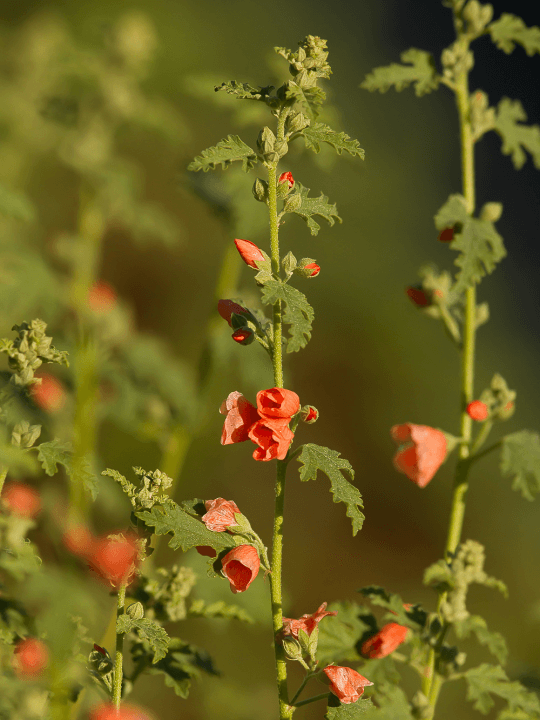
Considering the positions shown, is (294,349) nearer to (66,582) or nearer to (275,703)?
(66,582)

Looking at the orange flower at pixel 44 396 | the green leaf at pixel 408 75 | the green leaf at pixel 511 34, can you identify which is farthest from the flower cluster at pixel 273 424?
the green leaf at pixel 511 34

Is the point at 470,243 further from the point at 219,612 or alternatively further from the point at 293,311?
the point at 219,612

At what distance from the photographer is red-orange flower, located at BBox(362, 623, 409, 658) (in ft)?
3.22

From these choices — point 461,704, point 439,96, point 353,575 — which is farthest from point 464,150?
point 439,96

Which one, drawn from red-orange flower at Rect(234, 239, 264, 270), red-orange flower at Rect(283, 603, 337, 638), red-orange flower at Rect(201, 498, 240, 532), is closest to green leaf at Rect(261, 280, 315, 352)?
red-orange flower at Rect(234, 239, 264, 270)

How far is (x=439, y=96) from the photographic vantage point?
4.08 meters

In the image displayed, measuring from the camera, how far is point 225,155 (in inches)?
27.7

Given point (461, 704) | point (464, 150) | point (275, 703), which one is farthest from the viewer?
point (461, 704)

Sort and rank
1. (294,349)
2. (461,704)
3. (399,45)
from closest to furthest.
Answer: (294,349) → (461,704) → (399,45)

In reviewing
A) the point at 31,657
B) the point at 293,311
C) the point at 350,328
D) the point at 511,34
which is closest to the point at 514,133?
the point at 511,34

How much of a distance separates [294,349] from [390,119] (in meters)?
3.71

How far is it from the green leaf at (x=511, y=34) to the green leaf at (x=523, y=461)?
65 cm

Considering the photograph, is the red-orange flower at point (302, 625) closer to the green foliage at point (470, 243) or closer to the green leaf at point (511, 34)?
the green foliage at point (470, 243)

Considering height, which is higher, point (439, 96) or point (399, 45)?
point (399, 45)
